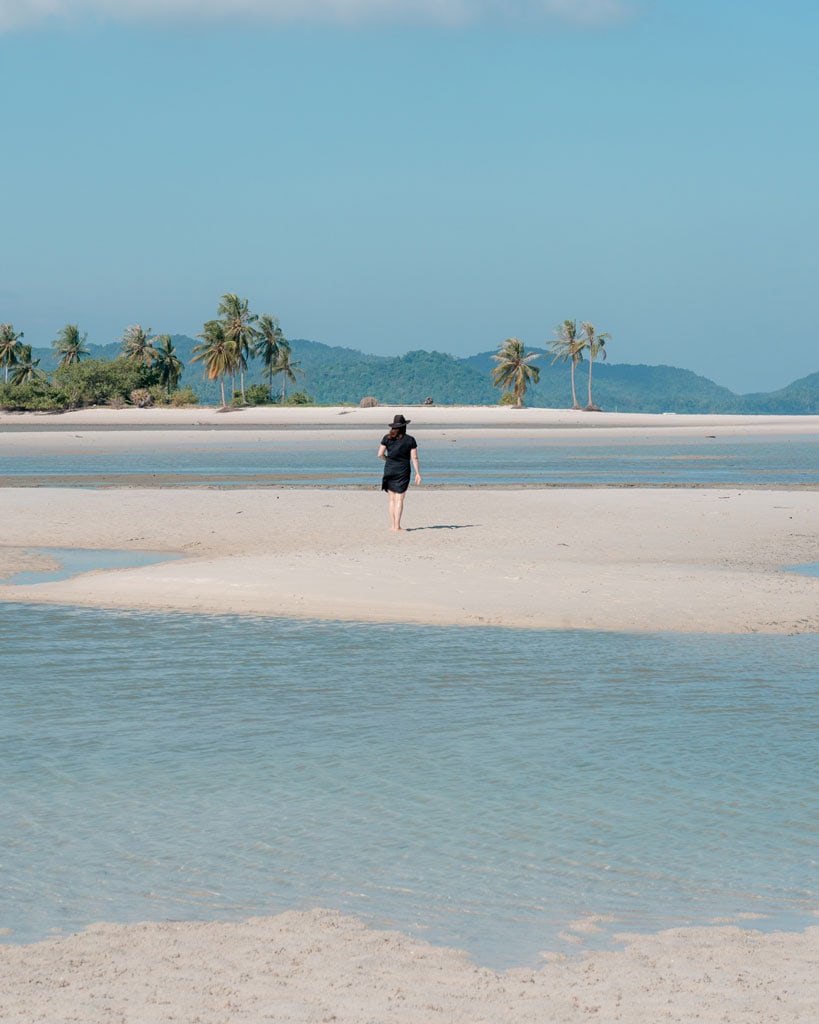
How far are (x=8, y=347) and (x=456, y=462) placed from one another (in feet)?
365

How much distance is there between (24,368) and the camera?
146 meters

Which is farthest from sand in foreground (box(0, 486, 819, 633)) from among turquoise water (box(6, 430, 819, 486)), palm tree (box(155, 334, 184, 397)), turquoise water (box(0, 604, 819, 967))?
palm tree (box(155, 334, 184, 397))

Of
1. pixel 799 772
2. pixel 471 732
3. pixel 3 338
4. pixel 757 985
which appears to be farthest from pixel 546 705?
pixel 3 338

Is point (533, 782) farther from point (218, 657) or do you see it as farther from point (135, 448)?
point (135, 448)

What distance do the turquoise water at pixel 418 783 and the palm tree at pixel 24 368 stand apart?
139395 mm

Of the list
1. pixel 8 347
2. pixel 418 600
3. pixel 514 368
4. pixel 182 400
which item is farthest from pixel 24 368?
pixel 418 600

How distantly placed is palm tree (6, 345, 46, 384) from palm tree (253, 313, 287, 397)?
2479 centimetres

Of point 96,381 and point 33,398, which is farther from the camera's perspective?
point 96,381

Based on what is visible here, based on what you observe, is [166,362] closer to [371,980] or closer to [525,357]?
[525,357]

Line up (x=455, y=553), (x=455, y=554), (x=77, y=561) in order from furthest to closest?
(x=77, y=561), (x=455, y=553), (x=455, y=554)

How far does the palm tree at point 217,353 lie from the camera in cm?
12656

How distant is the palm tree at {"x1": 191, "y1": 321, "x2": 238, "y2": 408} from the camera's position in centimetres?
12656

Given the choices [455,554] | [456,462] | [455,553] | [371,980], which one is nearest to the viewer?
[371,980]

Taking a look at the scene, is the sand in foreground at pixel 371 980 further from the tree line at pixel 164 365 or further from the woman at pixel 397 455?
the tree line at pixel 164 365
